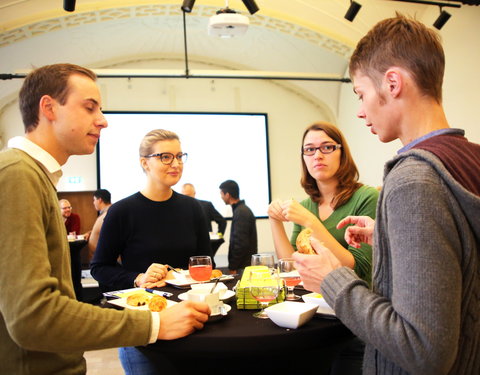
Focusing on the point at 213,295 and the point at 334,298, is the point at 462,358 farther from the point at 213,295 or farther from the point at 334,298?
the point at 213,295

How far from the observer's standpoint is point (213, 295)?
4.72ft

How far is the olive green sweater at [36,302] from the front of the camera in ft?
3.49

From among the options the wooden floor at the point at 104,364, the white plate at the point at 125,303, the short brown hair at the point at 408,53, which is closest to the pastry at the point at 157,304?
the white plate at the point at 125,303

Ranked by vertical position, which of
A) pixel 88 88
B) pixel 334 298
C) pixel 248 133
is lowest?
pixel 334 298

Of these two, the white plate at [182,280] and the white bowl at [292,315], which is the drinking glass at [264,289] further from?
the white plate at [182,280]

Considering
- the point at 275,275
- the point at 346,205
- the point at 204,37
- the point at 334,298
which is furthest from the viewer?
the point at 204,37

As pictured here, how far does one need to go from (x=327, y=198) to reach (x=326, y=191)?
0.14 feet

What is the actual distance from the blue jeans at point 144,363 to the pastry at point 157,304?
0.48 feet

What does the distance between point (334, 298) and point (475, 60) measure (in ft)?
19.5

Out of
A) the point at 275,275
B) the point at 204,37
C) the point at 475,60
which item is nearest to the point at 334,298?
the point at 275,275

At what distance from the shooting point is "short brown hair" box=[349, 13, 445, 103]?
104 cm

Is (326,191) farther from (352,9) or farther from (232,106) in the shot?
(232,106)

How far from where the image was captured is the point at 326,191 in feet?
8.14

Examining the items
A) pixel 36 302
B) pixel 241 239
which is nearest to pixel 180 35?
pixel 241 239
